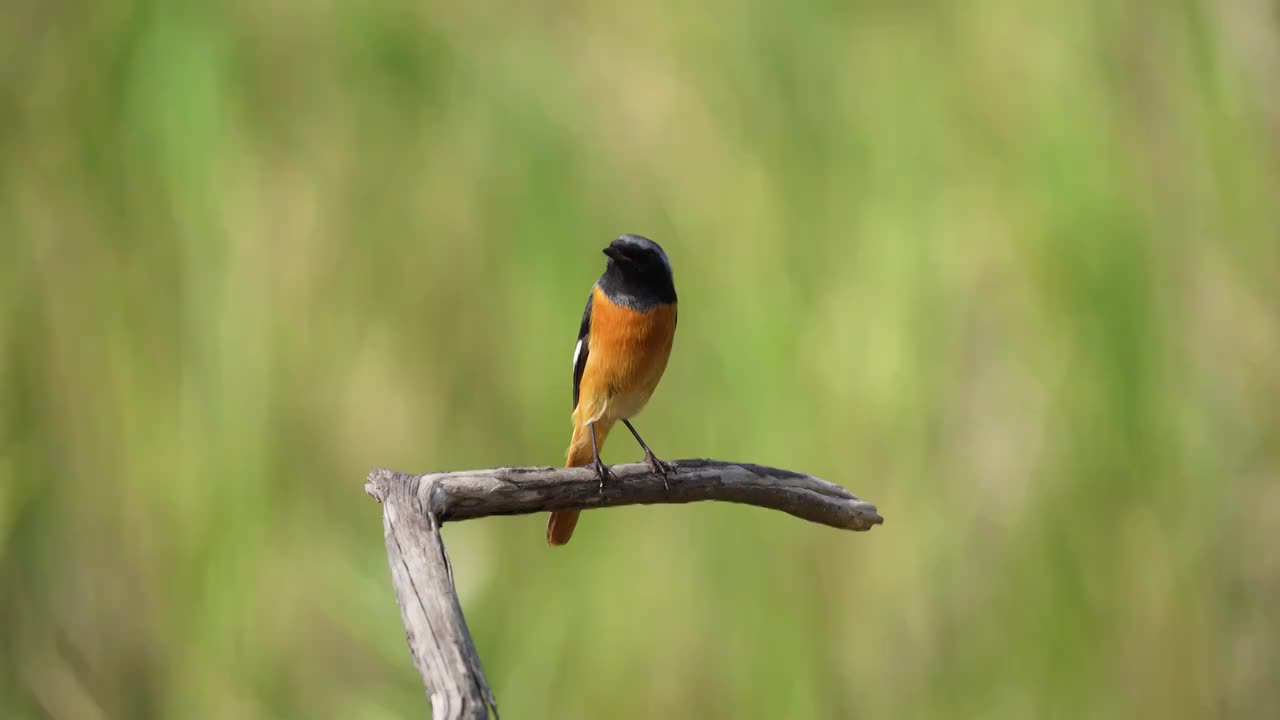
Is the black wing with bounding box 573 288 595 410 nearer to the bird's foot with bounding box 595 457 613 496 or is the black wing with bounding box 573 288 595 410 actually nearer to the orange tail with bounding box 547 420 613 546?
the orange tail with bounding box 547 420 613 546

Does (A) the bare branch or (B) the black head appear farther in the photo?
(B) the black head

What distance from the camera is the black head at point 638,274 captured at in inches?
114

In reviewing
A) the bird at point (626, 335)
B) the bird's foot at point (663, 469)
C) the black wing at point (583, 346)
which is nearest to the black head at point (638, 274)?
the bird at point (626, 335)

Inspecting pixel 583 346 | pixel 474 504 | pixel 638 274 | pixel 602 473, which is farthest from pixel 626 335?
pixel 474 504

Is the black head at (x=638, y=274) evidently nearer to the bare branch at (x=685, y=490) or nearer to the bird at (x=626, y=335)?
the bird at (x=626, y=335)

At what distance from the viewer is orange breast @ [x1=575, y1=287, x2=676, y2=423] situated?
9.81ft

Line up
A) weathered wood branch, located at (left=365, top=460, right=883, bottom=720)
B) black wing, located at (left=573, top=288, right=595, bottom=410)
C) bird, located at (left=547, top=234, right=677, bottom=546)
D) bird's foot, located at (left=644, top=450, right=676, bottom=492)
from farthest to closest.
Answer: black wing, located at (left=573, top=288, right=595, bottom=410) < bird, located at (left=547, top=234, right=677, bottom=546) < bird's foot, located at (left=644, top=450, right=676, bottom=492) < weathered wood branch, located at (left=365, top=460, right=883, bottom=720)

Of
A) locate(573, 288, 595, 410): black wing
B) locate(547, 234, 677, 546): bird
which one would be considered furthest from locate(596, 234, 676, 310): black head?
locate(573, 288, 595, 410): black wing

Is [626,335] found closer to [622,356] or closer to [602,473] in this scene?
[622,356]

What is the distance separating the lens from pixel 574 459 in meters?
3.31

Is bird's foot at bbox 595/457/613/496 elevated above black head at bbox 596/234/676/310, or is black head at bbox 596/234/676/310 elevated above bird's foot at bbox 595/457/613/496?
black head at bbox 596/234/676/310

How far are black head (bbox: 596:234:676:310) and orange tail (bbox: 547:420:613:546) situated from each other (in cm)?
44

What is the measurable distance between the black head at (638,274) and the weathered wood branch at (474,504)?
42 centimetres

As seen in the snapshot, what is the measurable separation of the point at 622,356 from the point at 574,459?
0.43 m
